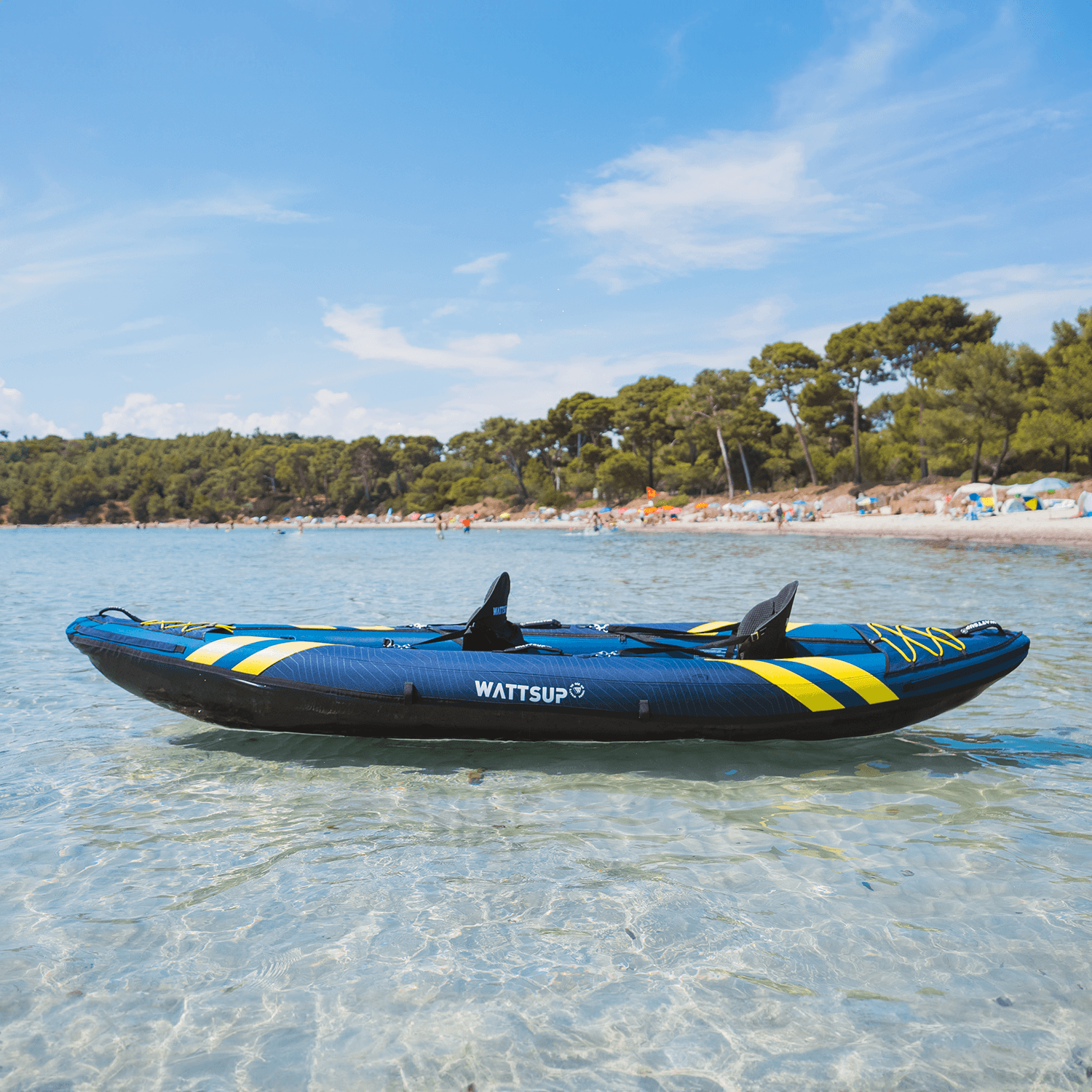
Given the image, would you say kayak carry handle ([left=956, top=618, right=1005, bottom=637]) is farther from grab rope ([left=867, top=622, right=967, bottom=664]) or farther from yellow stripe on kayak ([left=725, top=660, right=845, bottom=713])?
yellow stripe on kayak ([left=725, top=660, right=845, bottom=713])

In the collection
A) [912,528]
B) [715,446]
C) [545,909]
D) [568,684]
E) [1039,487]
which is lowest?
[545,909]

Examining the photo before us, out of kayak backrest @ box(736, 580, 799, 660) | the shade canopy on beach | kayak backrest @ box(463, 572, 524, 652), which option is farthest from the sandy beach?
kayak backrest @ box(463, 572, 524, 652)

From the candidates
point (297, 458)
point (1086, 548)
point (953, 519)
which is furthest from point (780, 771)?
point (297, 458)

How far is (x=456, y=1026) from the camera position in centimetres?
263

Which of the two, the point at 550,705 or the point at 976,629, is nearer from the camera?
the point at 550,705

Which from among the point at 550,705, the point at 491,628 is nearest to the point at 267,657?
the point at 491,628

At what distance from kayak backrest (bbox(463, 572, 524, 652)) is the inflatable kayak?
0.15 m

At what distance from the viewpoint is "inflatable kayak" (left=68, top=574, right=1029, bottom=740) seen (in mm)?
4973

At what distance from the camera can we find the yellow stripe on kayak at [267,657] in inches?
202

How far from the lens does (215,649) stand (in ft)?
17.2

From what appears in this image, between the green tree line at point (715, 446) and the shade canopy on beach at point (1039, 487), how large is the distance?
4.36 metres

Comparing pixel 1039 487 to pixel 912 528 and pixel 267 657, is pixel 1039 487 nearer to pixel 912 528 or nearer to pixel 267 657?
pixel 912 528

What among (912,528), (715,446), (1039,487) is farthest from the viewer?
(715,446)

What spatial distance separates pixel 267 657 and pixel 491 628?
1556 mm
